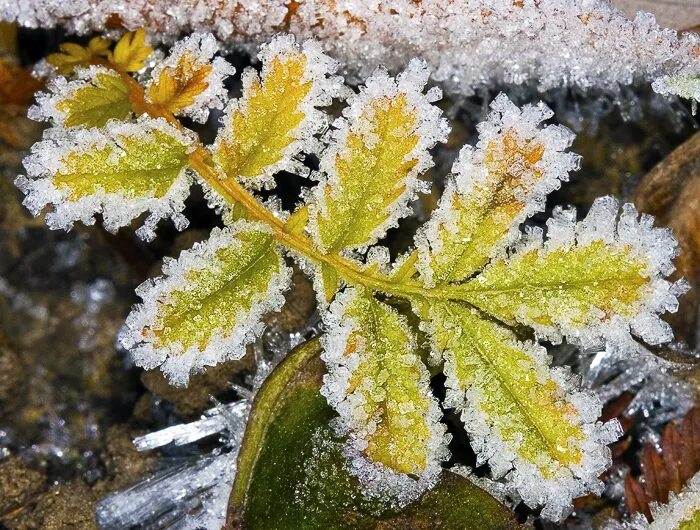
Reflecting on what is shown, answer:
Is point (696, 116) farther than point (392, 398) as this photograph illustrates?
Yes

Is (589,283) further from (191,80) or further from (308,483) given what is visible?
(191,80)

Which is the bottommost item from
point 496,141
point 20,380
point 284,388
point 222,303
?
point 20,380

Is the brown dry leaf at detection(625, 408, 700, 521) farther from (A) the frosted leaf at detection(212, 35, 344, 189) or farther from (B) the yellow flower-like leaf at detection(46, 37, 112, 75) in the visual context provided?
(B) the yellow flower-like leaf at detection(46, 37, 112, 75)

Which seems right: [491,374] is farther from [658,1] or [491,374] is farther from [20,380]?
[20,380]

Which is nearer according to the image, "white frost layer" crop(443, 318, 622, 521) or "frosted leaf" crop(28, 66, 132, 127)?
"white frost layer" crop(443, 318, 622, 521)

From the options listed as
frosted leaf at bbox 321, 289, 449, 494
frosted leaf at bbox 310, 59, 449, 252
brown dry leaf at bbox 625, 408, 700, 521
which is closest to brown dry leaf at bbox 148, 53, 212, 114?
frosted leaf at bbox 310, 59, 449, 252

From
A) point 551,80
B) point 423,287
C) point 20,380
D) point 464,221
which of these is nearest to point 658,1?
point 551,80

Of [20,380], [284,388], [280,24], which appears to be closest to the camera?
[284,388]
